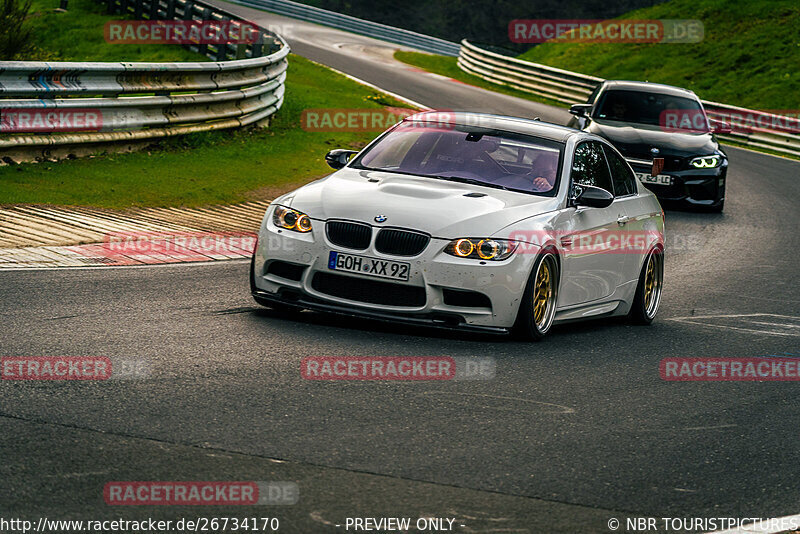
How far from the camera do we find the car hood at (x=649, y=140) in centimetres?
1706

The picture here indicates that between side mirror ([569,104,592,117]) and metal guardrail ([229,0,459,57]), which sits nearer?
side mirror ([569,104,592,117])

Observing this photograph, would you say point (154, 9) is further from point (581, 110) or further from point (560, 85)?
point (581, 110)

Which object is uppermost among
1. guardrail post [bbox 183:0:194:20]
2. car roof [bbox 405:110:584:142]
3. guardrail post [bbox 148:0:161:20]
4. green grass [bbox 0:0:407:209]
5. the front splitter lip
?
car roof [bbox 405:110:584:142]

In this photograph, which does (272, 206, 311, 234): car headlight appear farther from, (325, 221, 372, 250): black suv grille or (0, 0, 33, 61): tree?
(0, 0, 33, 61): tree

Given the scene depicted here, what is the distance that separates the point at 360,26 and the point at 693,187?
41862mm

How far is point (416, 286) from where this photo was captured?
25.9 ft

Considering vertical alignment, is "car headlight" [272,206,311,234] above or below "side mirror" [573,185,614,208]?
below

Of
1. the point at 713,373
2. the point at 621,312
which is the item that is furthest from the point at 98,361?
the point at 621,312

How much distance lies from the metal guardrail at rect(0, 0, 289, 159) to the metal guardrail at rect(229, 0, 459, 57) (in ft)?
117

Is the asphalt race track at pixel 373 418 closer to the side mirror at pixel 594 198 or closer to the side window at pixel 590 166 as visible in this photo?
the side mirror at pixel 594 198

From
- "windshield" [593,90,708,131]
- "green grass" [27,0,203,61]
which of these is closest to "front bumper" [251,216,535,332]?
"windshield" [593,90,708,131]

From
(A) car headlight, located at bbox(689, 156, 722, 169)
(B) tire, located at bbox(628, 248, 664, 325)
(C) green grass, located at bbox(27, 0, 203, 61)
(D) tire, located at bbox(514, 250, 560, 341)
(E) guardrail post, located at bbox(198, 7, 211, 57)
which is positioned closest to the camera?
(D) tire, located at bbox(514, 250, 560, 341)

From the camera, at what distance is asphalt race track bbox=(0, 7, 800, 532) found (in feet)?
16.3

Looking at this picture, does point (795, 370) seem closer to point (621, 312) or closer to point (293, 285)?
point (621, 312)
